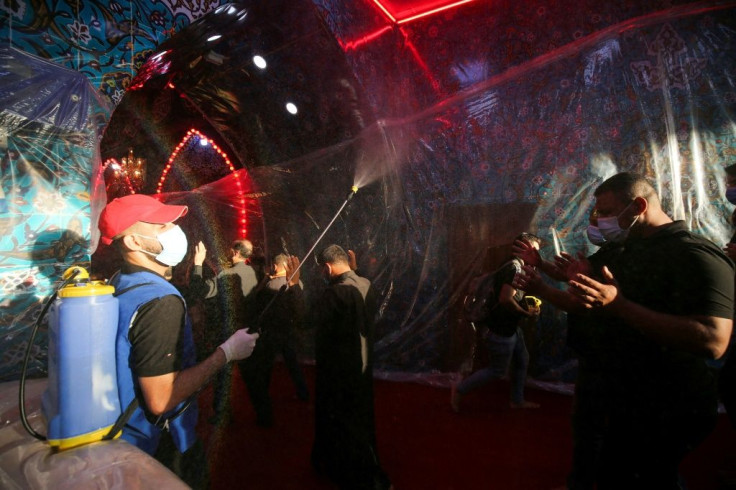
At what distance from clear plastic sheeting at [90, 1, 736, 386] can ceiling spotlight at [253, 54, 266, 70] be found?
0.38 ft

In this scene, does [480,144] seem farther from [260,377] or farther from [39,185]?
[39,185]

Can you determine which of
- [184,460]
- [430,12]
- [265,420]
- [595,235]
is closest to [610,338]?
[595,235]

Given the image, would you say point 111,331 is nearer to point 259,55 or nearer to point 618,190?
point 618,190

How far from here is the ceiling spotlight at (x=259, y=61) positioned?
163 inches

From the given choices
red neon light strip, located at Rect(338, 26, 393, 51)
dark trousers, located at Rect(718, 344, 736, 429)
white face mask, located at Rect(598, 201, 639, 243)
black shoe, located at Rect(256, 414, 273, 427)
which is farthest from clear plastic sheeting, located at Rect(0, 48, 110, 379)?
dark trousers, located at Rect(718, 344, 736, 429)

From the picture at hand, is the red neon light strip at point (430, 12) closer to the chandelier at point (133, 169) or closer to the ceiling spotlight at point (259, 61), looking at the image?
the ceiling spotlight at point (259, 61)

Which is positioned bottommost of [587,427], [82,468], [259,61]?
[587,427]

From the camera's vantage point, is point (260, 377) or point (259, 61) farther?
point (259, 61)

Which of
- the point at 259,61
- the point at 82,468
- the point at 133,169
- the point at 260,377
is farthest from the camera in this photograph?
the point at 133,169

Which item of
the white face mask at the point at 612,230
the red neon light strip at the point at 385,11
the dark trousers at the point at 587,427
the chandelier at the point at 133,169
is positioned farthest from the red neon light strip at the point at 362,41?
the chandelier at the point at 133,169

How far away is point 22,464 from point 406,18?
18.1 feet

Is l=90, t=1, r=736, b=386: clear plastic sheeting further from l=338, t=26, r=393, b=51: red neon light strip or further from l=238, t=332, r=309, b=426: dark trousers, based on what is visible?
l=238, t=332, r=309, b=426: dark trousers

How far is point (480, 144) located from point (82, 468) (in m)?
4.49

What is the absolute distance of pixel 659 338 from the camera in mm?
1547
